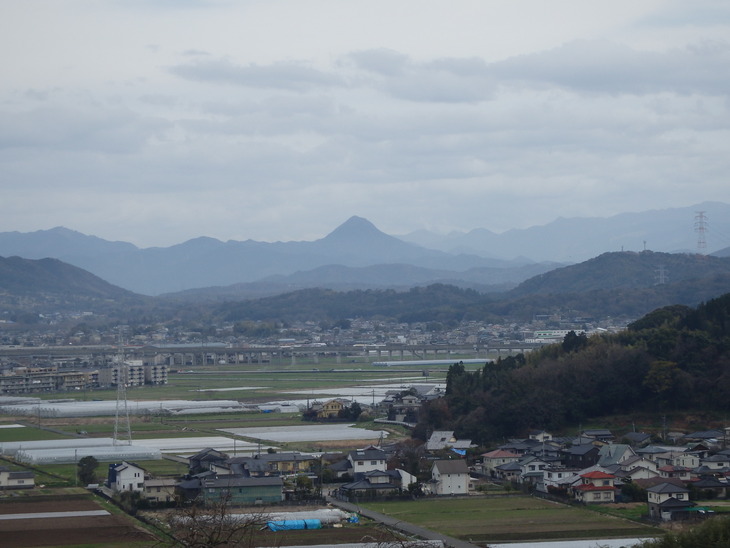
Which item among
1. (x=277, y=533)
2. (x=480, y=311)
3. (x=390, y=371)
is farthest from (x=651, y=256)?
(x=277, y=533)

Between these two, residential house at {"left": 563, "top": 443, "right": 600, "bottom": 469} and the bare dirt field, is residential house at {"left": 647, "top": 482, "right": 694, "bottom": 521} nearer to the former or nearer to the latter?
residential house at {"left": 563, "top": 443, "right": 600, "bottom": 469}

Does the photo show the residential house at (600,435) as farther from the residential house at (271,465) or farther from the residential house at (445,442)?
the residential house at (271,465)

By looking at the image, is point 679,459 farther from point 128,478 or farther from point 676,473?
point 128,478

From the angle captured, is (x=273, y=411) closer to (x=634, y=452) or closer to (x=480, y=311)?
(x=634, y=452)

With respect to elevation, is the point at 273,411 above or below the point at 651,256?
below

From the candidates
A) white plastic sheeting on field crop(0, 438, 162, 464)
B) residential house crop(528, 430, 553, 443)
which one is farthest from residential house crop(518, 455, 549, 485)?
white plastic sheeting on field crop(0, 438, 162, 464)

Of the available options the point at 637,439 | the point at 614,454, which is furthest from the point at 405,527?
the point at 637,439

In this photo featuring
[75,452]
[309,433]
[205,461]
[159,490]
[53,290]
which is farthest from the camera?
[53,290]
